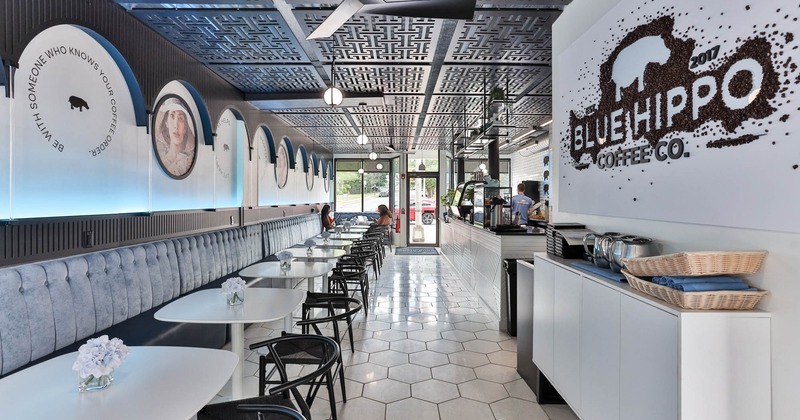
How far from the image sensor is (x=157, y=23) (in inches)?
146

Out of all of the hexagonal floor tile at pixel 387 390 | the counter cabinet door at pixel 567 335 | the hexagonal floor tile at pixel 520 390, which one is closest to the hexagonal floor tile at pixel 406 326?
the hexagonal floor tile at pixel 387 390

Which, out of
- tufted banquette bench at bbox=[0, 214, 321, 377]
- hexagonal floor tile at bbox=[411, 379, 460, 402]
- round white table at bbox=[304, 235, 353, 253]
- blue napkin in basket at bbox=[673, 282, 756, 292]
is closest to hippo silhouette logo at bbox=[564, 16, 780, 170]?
blue napkin in basket at bbox=[673, 282, 756, 292]

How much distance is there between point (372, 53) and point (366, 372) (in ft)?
11.2

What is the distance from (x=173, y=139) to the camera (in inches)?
174

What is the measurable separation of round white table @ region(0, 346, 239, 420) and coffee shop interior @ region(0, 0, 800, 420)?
0.01 m

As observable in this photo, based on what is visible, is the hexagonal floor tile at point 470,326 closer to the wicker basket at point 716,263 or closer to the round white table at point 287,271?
the round white table at point 287,271

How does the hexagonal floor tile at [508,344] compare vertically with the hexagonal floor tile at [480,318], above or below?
below

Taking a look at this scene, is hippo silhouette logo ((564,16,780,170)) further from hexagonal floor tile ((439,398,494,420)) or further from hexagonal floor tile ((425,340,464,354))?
hexagonal floor tile ((425,340,464,354))

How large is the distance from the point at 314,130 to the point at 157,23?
5505 mm

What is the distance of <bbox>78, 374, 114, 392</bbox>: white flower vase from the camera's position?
58.8 inches

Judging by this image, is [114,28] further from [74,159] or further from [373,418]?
[373,418]

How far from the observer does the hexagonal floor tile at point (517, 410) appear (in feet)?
9.09

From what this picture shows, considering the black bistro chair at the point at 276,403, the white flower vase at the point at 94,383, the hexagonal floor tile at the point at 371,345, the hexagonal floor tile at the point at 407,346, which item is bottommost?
the hexagonal floor tile at the point at 407,346

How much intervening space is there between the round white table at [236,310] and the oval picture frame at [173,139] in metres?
1.98
